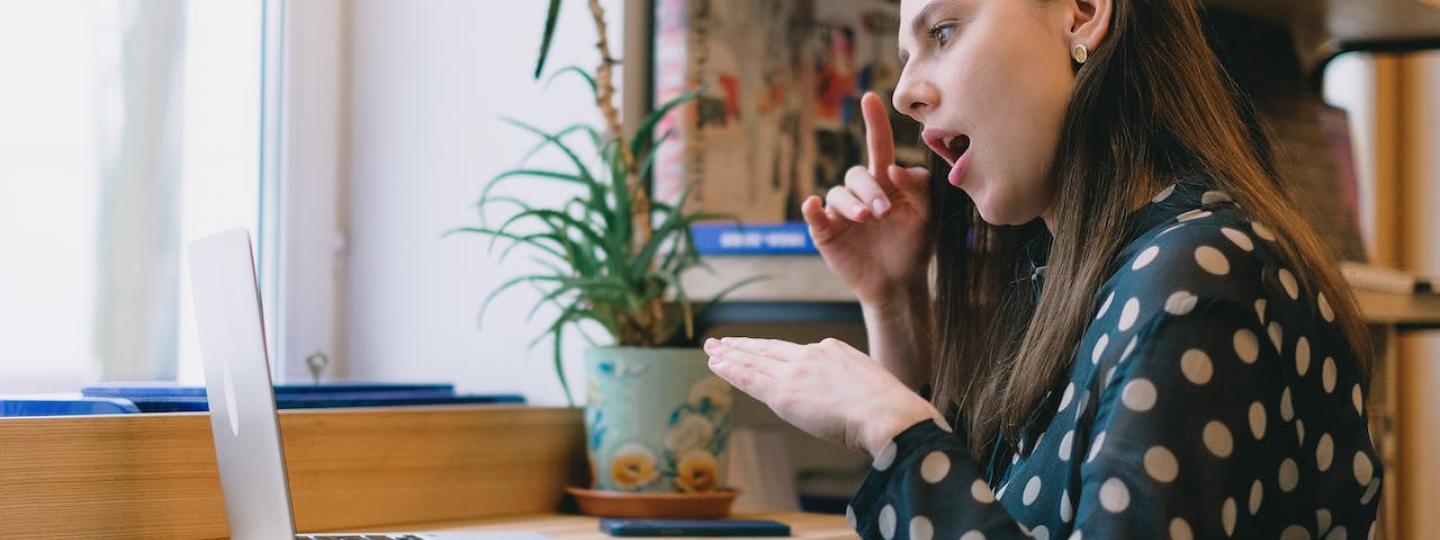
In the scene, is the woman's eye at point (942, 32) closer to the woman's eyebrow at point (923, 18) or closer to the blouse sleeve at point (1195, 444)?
the woman's eyebrow at point (923, 18)

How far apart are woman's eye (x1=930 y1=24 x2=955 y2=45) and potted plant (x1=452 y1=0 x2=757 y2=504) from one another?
467 mm

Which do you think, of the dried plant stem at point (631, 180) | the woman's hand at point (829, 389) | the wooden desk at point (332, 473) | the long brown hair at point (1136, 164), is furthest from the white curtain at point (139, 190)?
the long brown hair at point (1136, 164)

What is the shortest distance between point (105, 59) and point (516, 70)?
42 centimetres

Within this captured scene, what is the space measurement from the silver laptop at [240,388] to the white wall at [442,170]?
0.53 m

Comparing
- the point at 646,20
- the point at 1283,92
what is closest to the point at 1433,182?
the point at 1283,92

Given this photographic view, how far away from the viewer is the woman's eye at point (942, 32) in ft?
3.36

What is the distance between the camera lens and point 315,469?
1.29 meters

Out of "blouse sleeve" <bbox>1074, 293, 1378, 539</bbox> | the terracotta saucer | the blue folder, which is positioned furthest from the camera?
the terracotta saucer

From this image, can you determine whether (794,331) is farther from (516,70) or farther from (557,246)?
(516,70)

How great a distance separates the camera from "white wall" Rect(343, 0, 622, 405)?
1627 millimetres

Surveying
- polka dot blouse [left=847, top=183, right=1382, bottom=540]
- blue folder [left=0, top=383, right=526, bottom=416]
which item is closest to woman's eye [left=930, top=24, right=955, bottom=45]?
polka dot blouse [left=847, top=183, right=1382, bottom=540]

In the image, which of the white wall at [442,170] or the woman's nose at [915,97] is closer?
the woman's nose at [915,97]

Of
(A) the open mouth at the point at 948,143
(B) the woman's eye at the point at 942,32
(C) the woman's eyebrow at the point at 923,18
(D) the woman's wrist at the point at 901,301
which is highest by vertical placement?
(C) the woman's eyebrow at the point at 923,18

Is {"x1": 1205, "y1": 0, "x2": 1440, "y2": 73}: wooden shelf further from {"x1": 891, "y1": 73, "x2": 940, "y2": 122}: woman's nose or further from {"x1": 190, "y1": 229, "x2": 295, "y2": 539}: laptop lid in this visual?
{"x1": 190, "y1": 229, "x2": 295, "y2": 539}: laptop lid
